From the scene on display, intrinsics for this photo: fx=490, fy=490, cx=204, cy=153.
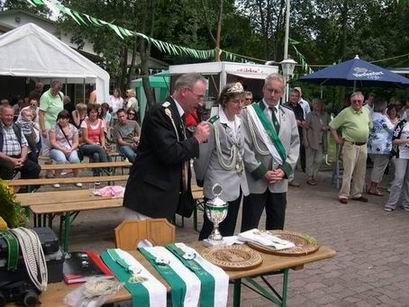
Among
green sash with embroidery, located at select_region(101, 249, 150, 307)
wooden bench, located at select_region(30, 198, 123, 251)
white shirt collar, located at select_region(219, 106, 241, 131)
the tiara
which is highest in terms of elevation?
the tiara

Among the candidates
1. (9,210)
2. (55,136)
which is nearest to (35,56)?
(55,136)

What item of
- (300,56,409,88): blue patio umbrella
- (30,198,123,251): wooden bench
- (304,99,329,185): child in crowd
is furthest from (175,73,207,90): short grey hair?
(304,99,329,185): child in crowd

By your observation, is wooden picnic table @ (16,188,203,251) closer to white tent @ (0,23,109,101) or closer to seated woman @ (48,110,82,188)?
seated woman @ (48,110,82,188)

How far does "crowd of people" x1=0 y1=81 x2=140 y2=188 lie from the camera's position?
21.5ft

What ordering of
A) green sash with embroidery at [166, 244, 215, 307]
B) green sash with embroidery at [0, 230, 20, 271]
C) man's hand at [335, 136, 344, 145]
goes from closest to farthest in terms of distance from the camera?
green sash with embroidery at [0, 230, 20, 271] → green sash with embroidery at [166, 244, 215, 307] → man's hand at [335, 136, 344, 145]

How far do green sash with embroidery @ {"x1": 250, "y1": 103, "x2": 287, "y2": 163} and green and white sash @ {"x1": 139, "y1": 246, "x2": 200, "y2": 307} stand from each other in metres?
1.71

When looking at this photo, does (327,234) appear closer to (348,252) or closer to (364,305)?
(348,252)

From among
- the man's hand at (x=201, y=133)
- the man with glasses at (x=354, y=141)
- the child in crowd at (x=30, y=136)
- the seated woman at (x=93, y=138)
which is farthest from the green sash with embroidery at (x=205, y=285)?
the seated woman at (x=93, y=138)

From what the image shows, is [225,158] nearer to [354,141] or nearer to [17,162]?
[17,162]

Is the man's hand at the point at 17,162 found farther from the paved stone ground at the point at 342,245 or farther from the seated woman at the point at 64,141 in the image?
the seated woman at the point at 64,141

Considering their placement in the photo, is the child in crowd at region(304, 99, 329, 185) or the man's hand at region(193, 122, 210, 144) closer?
the man's hand at region(193, 122, 210, 144)

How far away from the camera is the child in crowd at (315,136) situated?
30.7 feet

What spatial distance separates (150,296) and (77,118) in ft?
25.9

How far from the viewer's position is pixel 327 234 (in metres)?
6.12
